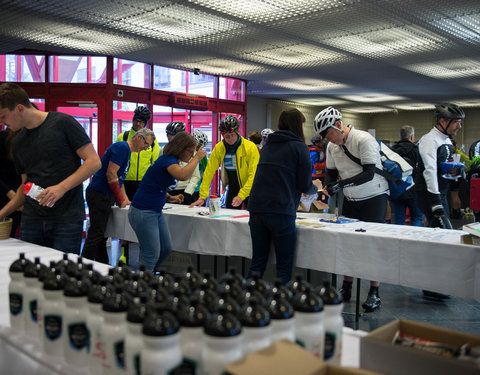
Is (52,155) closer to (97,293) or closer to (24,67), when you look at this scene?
(97,293)

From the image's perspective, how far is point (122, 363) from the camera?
38.5 inches

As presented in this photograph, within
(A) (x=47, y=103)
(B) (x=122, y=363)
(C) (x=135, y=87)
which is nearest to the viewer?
(B) (x=122, y=363)

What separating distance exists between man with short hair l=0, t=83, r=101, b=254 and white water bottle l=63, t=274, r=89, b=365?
1.33m

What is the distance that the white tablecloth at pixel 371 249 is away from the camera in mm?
2445

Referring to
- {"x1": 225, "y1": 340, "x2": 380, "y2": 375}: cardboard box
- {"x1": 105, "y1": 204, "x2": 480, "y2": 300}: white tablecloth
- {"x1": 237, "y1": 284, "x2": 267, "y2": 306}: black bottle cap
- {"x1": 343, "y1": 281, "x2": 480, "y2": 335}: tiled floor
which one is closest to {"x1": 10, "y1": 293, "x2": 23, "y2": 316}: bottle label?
{"x1": 237, "y1": 284, "x2": 267, "y2": 306}: black bottle cap

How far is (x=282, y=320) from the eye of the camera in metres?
0.96

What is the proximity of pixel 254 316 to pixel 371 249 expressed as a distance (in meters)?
2.03

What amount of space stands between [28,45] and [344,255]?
5.99 metres

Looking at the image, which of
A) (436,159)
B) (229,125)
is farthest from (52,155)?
(436,159)

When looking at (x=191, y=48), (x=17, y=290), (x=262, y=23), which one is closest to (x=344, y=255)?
(x=17, y=290)

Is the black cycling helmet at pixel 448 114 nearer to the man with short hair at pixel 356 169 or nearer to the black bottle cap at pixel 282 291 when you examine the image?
the man with short hair at pixel 356 169

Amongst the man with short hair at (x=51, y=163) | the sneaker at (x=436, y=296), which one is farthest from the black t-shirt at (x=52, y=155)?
the sneaker at (x=436, y=296)

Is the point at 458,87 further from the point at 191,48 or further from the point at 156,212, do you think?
the point at 156,212

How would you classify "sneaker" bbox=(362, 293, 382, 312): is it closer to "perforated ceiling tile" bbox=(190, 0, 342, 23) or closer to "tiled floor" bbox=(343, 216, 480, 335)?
"tiled floor" bbox=(343, 216, 480, 335)
